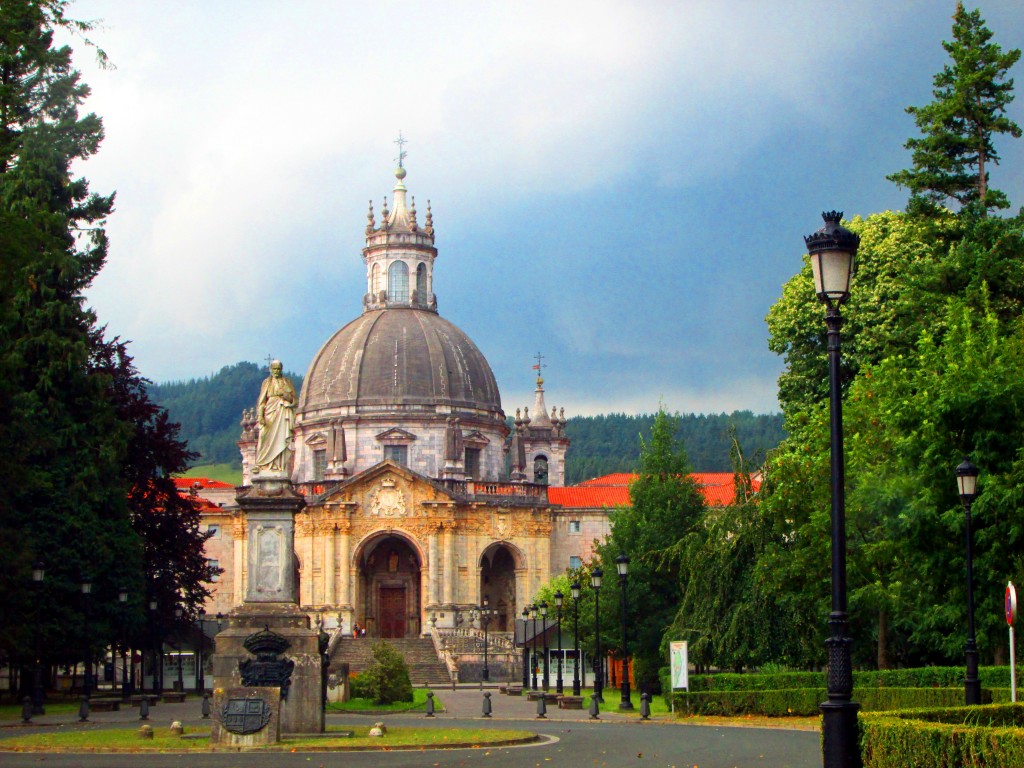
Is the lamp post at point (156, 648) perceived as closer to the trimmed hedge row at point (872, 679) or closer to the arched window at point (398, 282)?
the trimmed hedge row at point (872, 679)

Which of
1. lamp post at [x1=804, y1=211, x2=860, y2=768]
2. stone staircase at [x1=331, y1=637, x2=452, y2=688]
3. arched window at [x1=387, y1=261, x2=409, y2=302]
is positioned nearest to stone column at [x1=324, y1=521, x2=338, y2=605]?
stone staircase at [x1=331, y1=637, x2=452, y2=688]

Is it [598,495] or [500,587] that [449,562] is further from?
[598,495]

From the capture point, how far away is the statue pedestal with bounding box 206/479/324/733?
2788 centimetres

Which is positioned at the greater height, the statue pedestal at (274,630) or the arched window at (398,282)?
the arched window at (398,282)

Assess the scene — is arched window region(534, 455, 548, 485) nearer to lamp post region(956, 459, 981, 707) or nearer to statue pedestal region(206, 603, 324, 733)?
statue pedestal region(206, 603, 324, 733)

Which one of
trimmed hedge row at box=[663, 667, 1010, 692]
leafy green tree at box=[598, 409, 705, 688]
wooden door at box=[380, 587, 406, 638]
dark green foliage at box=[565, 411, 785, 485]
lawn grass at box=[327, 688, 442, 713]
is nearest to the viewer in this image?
trimmed hedge row at box=[663, 667, 1010, 692]

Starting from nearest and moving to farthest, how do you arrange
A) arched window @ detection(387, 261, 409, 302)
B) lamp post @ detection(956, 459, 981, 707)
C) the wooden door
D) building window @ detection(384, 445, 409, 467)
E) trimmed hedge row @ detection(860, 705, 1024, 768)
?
1. trimmed hedge row @ detection(860, 705, 1024, 768)
2. lamp post @ detection(956, 459, 981, 707)
3. the wooden door
4. building window @ detection(384, 445, 409, 467)
5. arched window @ detection(387, 261, 409, 302)

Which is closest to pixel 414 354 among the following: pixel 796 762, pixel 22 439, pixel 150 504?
pixel 150 504

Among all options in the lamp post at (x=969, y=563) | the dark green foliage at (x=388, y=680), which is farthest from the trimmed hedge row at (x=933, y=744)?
the dark green foliage at (x=388, y=680)

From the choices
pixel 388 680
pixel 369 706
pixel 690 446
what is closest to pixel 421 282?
pixel 388 680

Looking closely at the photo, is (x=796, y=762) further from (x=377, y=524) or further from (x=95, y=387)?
(x=377, y=524)

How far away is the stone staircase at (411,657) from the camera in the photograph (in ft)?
224

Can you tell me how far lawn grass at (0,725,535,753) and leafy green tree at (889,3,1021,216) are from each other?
77.1 feet

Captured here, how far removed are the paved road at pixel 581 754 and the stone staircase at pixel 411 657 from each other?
32.8 meters
